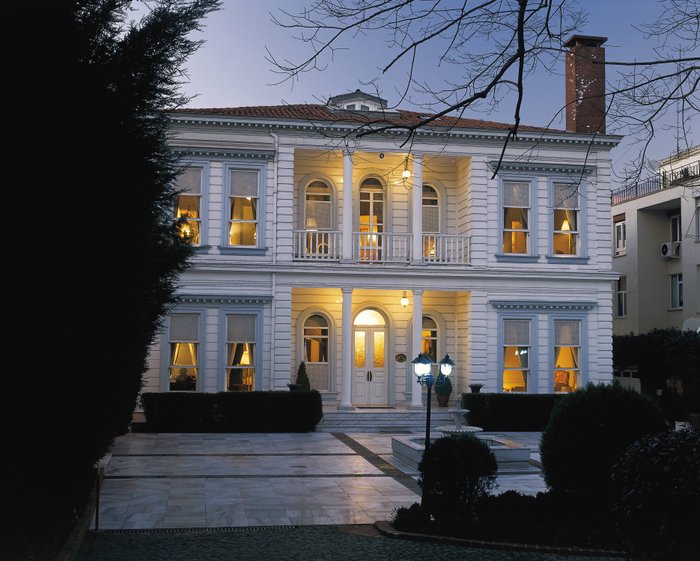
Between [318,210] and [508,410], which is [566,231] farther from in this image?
[318,210]

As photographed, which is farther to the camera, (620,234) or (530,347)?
(620,234)

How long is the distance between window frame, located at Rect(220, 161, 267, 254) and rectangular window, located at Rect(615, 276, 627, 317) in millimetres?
20468

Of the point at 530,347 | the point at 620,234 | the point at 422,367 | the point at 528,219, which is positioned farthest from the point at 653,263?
the point at 422,367

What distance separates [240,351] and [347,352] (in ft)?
10.3

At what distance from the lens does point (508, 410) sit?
951 inches

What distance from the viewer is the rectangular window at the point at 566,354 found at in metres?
26.1

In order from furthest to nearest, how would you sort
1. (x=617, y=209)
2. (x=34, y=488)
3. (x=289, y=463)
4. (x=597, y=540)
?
(x=617, y=209) → (x=289, y=463) → (x=597, y=540) → (x=34, y=488)

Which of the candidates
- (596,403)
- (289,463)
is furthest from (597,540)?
(289,463)

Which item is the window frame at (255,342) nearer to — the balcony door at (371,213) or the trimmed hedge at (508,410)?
the balcony door at (371,213)

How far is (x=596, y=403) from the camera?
1166 centimetres

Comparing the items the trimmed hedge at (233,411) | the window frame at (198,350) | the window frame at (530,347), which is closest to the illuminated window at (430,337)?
the window frame at (530,347)

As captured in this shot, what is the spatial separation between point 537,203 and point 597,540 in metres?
17.3

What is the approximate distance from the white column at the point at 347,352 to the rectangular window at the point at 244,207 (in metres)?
3.21

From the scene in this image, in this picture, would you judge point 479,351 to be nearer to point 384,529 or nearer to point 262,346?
point 262,346
